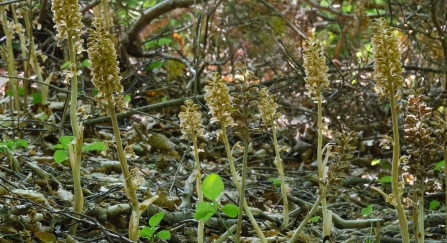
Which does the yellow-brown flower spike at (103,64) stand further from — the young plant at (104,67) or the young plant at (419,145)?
the young plant at (419,145)

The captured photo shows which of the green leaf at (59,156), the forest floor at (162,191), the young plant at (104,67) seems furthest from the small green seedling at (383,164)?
the young plant at (104,67)

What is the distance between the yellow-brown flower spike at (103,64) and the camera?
1568mm

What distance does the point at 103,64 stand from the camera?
159 cm

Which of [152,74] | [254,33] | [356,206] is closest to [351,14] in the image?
[254,33]

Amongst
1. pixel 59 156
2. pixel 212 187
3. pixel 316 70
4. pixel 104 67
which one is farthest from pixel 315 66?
pixel 59 156

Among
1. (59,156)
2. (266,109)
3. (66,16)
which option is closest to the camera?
(66,16)

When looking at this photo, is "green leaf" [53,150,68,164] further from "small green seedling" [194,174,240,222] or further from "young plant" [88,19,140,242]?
"small green seedling" [194,174,240,222]

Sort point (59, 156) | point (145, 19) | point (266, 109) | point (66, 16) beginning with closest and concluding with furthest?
point (66, 16) < point (266, 109) < point (59, 156) < point (145, 19)

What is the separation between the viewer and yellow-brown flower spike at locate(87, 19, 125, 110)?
1.57 m

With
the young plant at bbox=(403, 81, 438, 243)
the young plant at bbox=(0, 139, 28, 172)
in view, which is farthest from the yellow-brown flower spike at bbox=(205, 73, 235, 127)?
the young plant at bbox=(0, 139, 28, 172)

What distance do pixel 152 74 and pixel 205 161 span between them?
6.04ft

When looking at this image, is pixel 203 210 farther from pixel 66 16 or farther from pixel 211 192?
pixel 66 16

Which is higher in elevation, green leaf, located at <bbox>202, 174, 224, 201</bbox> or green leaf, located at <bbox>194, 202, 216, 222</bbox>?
green leaf, located at <bbox>202, 174, 224, 201</bbox>

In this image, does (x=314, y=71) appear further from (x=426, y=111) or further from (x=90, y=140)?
(x=90, y=140)
